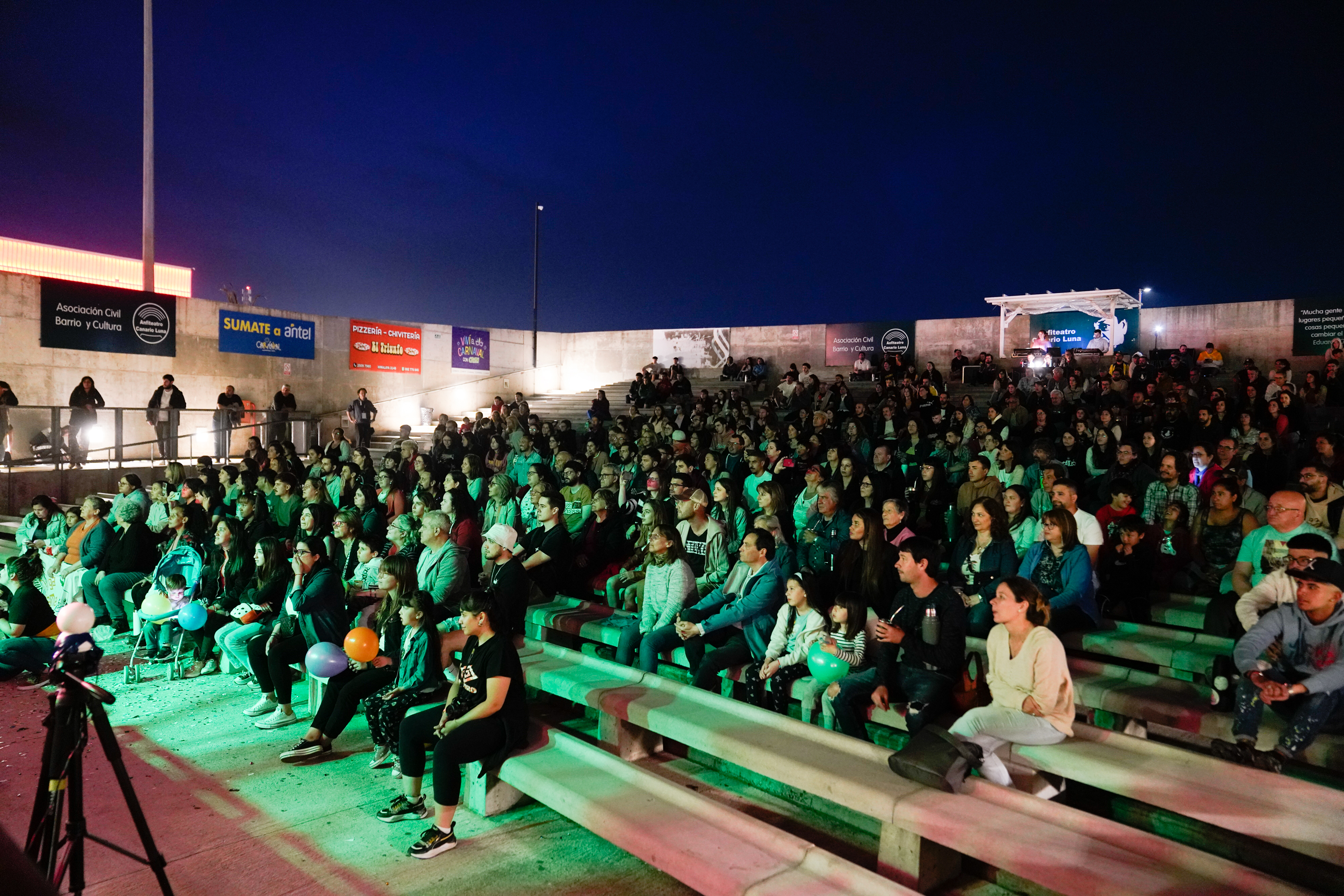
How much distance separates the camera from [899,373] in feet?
57.8

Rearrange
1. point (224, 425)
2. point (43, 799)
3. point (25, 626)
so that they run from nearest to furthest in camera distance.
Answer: point (43, 799), point (25, 626), point (224, 425)

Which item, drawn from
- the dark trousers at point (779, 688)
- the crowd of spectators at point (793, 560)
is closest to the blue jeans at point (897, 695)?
the crowd of spectators at point (793, 560)

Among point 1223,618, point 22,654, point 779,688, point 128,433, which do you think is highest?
point 128,433

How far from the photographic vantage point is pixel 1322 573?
3604 millimetres

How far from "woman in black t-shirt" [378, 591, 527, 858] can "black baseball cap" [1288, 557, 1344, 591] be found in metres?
3.73

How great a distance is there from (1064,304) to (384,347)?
16.0m

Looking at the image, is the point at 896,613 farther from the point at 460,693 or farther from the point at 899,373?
the point at 899,373

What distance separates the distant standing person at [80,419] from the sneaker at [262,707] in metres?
10.3

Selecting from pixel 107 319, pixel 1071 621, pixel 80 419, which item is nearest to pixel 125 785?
pixel 1071 621

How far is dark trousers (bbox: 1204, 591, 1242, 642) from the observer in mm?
4602

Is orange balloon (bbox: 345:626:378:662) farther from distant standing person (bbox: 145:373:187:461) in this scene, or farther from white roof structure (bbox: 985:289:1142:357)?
white roof structure (bbox: 985:289:1142:357)

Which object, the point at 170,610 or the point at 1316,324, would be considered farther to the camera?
the point at 1316,324

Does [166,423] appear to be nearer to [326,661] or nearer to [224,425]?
[224,425]

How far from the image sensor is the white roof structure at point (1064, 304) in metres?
17.3
